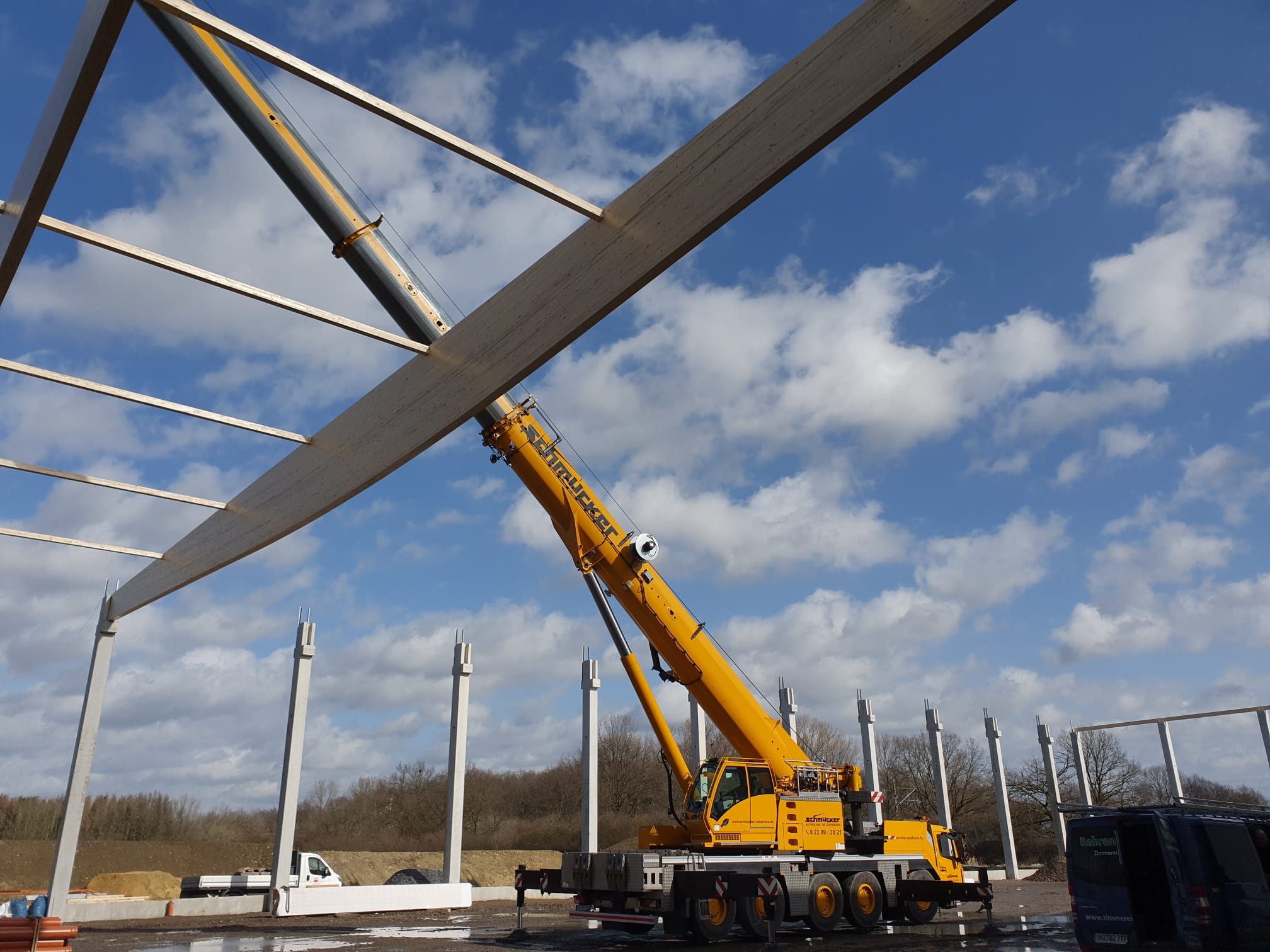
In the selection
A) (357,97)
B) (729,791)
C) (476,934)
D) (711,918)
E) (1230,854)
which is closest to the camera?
(357,97)

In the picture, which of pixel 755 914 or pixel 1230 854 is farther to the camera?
pixel 755 914

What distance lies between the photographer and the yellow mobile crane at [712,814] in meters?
12.2

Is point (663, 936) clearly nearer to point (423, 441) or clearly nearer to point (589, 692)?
point (589, 692)

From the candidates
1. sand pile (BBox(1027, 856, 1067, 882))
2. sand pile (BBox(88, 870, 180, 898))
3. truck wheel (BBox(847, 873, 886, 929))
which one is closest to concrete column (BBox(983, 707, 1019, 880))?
sand pile (BBox(1027, 856, 1067, 882))

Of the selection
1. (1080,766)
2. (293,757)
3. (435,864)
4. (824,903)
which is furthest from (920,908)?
(435,864)

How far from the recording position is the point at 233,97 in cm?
867

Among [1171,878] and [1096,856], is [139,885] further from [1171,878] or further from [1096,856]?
[1171,878]

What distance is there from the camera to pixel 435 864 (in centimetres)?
3391

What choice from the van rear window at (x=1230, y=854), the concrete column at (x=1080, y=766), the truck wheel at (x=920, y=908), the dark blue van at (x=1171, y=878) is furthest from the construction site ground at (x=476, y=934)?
the concrete column at (x=1080, y=766)

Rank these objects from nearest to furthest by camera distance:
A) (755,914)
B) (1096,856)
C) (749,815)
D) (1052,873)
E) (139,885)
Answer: (1096,856) < (755,914) < (749,815) < (139,885) < (1052,873)

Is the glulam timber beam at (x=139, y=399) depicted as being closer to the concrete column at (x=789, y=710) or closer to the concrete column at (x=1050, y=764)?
the concrete column at (x=789, y=710)

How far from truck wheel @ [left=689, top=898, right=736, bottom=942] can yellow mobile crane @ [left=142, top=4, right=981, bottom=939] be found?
17mm

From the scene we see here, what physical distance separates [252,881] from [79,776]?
9000mm

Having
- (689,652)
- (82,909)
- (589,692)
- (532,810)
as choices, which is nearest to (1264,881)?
(689,652)
